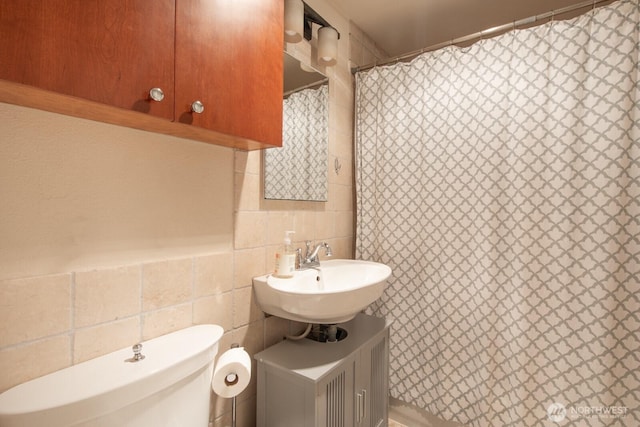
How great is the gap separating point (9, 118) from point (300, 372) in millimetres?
1059

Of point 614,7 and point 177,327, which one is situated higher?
point 614,7

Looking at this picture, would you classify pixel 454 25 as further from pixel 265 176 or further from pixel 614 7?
pixel 265 176

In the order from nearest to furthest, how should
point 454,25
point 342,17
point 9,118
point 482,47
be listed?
point 9,118 → point 482,47 → point 342,17 → point 454,25

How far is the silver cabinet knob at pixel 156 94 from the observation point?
634mm

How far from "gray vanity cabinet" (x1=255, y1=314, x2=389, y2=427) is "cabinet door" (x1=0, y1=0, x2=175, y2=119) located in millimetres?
938

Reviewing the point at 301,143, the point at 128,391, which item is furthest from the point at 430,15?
the point at 128,391

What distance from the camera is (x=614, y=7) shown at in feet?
3.85

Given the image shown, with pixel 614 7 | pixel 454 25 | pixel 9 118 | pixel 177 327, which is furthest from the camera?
pixel 454 25

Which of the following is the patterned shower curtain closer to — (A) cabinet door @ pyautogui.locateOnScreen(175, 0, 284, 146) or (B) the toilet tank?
(A) cabinet door @ pyautogui.locateOnScreen(175, 0, 284, 146)

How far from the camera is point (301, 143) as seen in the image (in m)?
1.47

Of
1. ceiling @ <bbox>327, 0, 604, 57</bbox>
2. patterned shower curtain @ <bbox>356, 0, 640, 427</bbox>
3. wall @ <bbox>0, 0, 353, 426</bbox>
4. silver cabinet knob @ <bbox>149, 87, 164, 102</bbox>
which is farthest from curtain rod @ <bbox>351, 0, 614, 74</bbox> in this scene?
silver cabinet knob @ <bbox>149, 87, 164, 102</bbox>

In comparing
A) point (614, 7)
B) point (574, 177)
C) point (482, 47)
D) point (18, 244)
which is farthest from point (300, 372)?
point (614, 7)

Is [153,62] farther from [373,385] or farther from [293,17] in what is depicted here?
[373,385]

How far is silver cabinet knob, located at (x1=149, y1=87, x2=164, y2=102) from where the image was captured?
634 millimetres
